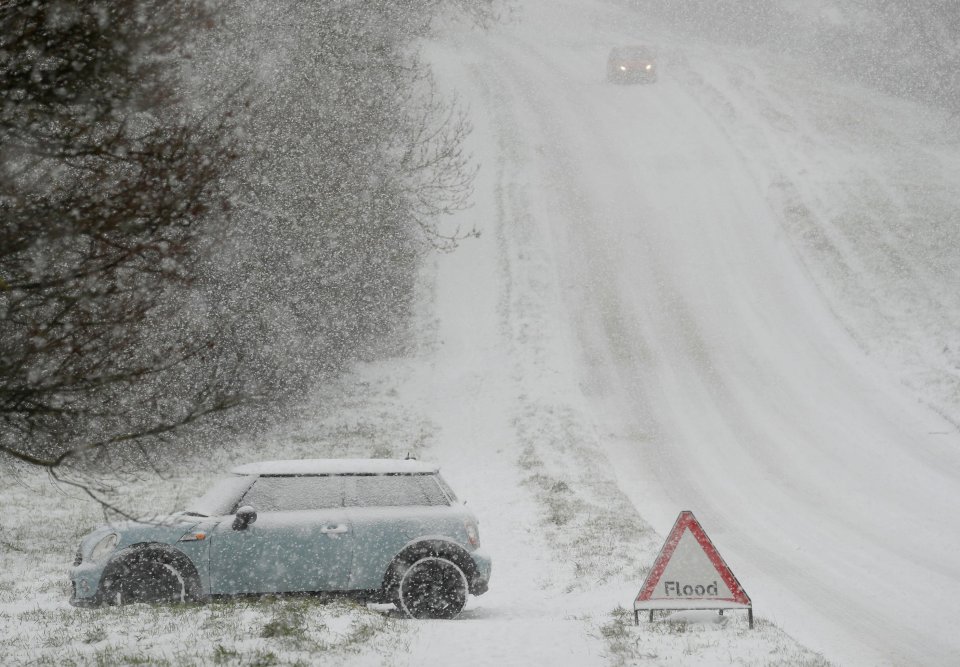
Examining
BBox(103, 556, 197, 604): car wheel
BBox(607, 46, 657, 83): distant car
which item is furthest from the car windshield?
BBox(607, 46, 657, 83): distant car

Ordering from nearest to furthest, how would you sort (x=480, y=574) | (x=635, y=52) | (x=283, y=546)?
(x=283, y=546) → (x=480, y=574) → (x=635, y=52)

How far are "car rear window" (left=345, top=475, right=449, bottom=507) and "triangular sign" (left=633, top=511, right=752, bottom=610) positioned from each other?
2.11 m

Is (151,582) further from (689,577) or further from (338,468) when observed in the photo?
(689,577)

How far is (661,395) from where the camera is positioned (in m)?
20.1

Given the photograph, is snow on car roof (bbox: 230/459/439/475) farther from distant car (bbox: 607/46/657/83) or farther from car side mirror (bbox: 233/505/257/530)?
distant car (bbox: 607/46/657/83)

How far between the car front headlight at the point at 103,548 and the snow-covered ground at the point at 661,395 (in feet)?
1.63

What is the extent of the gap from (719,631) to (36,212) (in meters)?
6.08

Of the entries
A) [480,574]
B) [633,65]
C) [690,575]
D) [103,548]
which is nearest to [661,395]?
[480,574]

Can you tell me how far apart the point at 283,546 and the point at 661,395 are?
45.1 feet

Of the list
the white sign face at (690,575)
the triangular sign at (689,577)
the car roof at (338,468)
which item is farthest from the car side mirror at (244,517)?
the white sign face at (690,575)

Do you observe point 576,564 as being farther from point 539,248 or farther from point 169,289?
point 539,248

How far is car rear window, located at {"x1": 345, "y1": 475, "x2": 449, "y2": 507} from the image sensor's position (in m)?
8.11

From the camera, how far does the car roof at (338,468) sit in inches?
318

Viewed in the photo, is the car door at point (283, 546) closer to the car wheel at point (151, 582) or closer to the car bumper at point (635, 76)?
the car wheel at point (151, 582)
